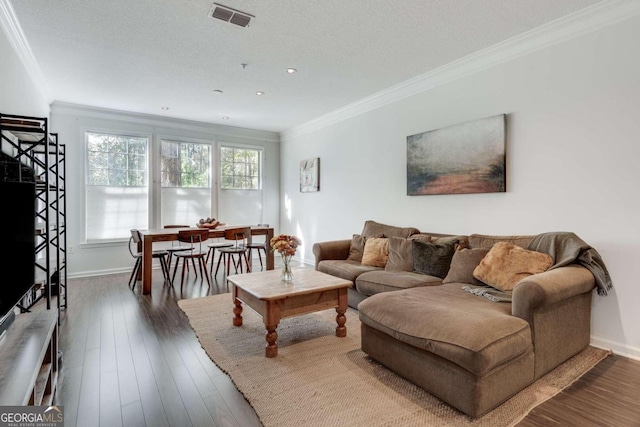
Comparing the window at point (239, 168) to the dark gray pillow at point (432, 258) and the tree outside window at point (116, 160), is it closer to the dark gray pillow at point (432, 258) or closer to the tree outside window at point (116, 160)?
the tree outside window at point (116, 160)

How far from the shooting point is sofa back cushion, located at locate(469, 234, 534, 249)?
2929 millimetres

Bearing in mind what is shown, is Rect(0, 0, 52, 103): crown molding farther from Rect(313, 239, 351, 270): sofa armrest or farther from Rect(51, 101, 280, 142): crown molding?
Rect(313, 239, 351, 270): sofa armrest

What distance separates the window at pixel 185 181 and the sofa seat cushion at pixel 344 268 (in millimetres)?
3293

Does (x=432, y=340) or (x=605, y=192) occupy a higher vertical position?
(x=605, y=192)

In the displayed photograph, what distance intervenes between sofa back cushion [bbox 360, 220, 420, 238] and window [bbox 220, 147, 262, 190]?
3.29 meters

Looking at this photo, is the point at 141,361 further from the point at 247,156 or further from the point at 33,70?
the point at 247,156

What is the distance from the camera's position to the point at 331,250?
4.33 meters

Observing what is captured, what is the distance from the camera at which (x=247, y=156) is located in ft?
23.0

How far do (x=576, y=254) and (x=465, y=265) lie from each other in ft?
2.69

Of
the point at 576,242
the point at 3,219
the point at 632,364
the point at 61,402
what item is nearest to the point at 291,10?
the point at 3,219

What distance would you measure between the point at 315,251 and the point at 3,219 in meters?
3.11

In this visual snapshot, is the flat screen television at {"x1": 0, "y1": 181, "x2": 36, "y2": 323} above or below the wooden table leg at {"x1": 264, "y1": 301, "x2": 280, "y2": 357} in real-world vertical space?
above

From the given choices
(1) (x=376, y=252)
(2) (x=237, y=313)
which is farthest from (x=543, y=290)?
(2) (x=237, y=313)

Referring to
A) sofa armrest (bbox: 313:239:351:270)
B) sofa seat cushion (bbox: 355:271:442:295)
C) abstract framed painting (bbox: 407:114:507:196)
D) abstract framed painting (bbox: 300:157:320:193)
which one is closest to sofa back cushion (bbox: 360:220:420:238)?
sofa armrest (bbox: 313:239:351:270)
